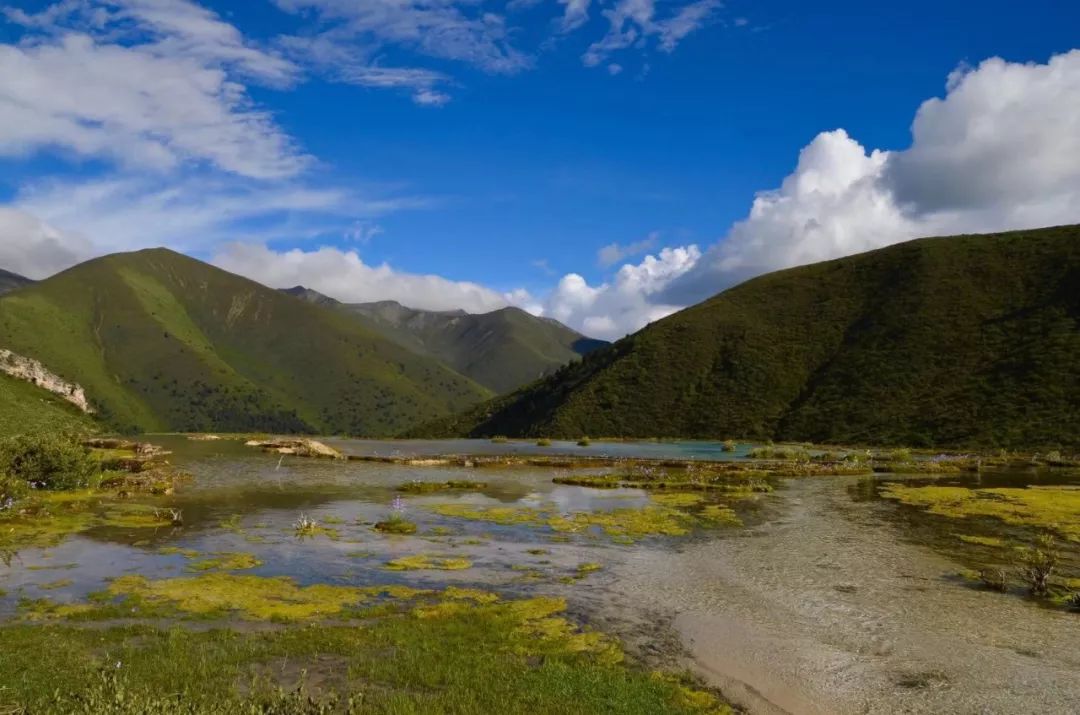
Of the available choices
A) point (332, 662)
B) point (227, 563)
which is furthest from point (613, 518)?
point (332, 662)

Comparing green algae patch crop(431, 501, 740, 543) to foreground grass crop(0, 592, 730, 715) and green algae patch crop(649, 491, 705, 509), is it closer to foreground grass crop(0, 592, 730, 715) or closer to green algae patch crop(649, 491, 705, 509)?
green algae patch crop(649, 491, 705, 509)

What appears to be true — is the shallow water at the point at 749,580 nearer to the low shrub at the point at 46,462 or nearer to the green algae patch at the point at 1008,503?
the green algae patch at the point at 1008,503

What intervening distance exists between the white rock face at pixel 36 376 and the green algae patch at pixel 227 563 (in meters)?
174

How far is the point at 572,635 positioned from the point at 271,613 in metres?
10.4

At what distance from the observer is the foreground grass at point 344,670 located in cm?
1396

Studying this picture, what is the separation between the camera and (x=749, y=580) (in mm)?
28625

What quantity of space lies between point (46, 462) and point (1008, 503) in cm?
7283

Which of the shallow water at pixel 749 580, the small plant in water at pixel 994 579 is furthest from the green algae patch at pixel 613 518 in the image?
the small plant in water at pixel 994 579

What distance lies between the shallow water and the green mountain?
8955 centimetres

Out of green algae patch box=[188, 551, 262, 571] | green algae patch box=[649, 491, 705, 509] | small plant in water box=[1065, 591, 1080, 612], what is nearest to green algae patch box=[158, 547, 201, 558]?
green algae patch box=[188, 551, 262, 571]

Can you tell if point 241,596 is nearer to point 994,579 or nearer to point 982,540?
point 994,579

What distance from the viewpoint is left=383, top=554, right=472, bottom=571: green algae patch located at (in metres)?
29.5

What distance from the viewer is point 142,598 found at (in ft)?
76.1

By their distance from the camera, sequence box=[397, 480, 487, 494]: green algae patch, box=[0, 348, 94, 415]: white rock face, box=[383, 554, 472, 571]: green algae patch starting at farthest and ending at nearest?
1. box=[0, 348, 94, 415]: white rock face
2. box=[397, 480, 487, 494]: green algae patch
3. box=[383, 554, 472, 571]: green algae patch
